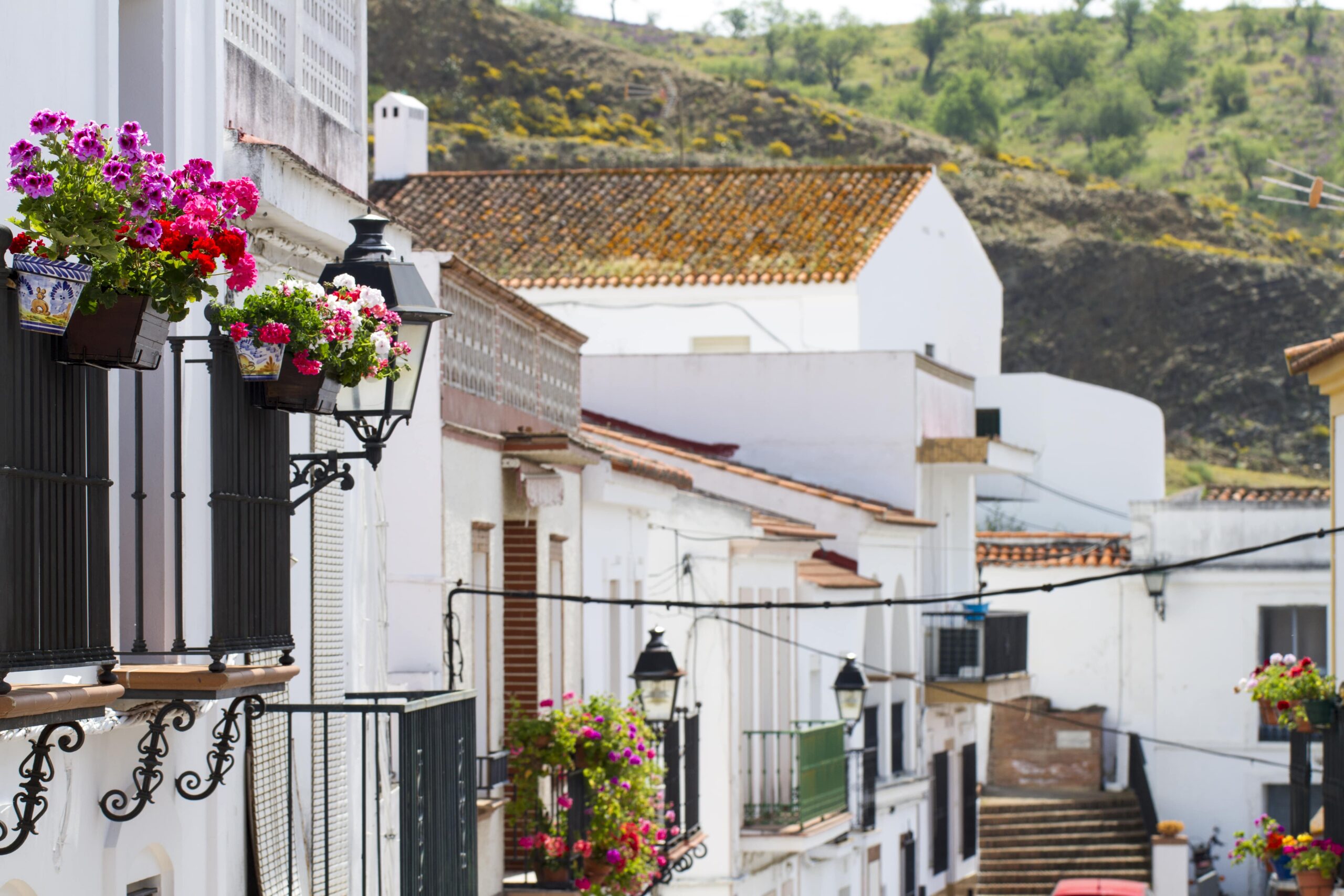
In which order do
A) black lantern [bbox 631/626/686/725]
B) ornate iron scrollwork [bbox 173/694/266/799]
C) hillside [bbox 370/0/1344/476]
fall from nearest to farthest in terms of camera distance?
ornate iron scrollwork [bbox 173/694/266/799], black lantern [bbox 631/626/686/725], hillside [bbox 370/0/1344/476]

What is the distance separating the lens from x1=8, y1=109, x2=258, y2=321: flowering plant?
5.43 meters

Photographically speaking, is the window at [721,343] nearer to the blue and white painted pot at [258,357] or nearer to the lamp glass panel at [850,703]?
the lamp glass panel at [850,703]

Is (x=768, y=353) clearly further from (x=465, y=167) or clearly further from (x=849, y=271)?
(x=465, y=167)

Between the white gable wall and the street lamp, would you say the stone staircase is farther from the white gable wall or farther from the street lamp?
the white gable wall

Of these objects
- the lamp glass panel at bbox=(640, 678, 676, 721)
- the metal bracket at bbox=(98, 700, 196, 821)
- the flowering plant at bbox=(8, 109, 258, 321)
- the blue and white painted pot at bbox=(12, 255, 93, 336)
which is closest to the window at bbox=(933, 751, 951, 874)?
the lamp glass panel at bbox=(640, 678, 676, 721)

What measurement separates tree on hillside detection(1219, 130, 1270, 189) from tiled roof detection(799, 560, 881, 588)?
66570 millimetres

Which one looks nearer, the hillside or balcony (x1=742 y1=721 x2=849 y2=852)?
balcony (x1=742 y1=721 x2=849 y2=852)

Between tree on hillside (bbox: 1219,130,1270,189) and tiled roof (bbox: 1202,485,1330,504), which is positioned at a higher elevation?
tree on hillside (bbox: 1219,130,1270,189)

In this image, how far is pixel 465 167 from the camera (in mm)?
59062

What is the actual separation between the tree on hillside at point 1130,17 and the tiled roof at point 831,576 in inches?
3508

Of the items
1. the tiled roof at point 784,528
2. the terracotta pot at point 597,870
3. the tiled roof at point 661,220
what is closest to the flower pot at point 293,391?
the terracotta pot at point 597,870

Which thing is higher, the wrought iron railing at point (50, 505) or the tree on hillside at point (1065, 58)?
the tree on hillside at point (1065, 58)

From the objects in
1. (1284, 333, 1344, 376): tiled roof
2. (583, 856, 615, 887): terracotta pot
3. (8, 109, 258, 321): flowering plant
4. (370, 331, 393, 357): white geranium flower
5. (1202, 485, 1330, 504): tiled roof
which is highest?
(1284, 333, 1344, 376): tiled roof

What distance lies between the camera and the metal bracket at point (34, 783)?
18.3 feet
